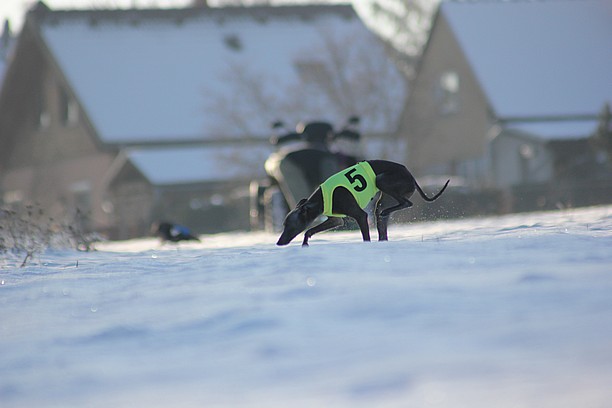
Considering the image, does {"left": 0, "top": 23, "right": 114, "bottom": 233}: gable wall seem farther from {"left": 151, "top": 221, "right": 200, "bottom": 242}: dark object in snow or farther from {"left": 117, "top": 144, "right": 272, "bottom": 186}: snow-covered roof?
{"left": 151, "top": 221, "right": 200, "bottom": 242}: dark object in snow

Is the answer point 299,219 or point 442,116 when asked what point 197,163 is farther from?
point 299,219

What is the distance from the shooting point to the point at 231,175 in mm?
32906

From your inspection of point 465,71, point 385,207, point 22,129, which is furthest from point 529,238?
point 22,129

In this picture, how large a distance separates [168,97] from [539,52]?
38.7ft

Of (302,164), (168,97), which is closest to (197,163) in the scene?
(168,97)

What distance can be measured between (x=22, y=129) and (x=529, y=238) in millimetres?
36730

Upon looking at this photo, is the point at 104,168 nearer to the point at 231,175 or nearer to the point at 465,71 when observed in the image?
the point at 231,175

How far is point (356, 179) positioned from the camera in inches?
331

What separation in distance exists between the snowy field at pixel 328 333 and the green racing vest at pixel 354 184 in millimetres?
1255

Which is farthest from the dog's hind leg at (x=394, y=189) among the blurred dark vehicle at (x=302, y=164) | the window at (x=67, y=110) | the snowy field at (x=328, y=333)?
the window at (x=67, y=110)

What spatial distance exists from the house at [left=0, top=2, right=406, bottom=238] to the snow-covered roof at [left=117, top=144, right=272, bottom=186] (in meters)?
0.05

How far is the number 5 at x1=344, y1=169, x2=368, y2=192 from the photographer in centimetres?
837

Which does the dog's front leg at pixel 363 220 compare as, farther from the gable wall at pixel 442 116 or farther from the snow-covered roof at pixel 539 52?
the snow-covered roof at pixel 539 52

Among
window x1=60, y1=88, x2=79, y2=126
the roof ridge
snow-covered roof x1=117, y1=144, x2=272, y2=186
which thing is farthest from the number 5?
the roof ridge
